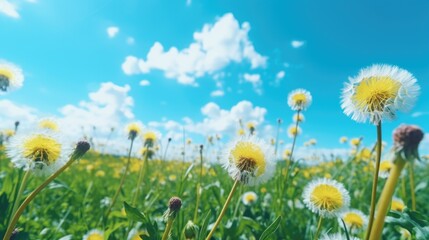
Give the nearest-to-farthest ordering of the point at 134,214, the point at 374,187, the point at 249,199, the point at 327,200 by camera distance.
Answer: the point at 374,187 → the point at 134,214 → the point at 327,200 → the point at 249,199

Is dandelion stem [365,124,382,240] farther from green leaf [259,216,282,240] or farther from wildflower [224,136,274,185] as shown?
wildflower [224,136,274,185]

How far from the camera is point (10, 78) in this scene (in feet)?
8.51

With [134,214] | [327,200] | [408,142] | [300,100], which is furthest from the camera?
[300,100]

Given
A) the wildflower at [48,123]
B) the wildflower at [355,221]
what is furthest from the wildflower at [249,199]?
the wildflower at [48,123]

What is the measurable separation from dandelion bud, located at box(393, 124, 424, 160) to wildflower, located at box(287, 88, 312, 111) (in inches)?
93.4

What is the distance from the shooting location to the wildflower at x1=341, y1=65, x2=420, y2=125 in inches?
47.4

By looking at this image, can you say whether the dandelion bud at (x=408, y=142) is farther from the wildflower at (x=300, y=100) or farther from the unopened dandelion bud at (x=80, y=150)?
the wildflower at (x=300, y=100)

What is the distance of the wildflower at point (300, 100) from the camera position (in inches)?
122

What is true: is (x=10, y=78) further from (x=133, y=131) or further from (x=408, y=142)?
(x=408, y=142)

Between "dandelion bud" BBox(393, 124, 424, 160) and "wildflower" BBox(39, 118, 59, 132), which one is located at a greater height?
"wildflower" BBox(39, 118, 59, 132)

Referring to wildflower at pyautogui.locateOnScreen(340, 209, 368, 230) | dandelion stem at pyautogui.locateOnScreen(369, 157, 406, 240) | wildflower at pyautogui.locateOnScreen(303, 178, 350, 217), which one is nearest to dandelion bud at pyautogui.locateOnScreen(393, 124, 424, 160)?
dandelion stem at pyautogui.locateOnScreen(369, 157, 406, 240)

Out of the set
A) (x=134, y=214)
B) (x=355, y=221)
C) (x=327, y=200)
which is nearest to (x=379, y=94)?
(x=327, y=200)

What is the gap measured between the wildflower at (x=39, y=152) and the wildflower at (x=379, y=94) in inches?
46.6

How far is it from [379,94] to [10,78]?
2.54 m
